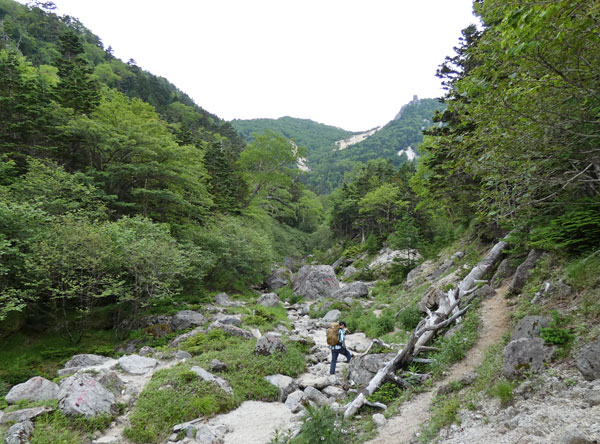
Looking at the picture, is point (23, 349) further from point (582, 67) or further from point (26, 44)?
point (26, 44)

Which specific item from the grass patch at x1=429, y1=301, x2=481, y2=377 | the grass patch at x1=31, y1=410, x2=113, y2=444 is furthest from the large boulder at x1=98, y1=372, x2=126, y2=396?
the grass patch at x1=429, y1=301, x2=481, y2=377

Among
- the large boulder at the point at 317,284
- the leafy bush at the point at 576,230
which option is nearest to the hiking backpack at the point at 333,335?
the leafy bush at the point at 576,230

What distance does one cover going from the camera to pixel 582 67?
16.0 ft

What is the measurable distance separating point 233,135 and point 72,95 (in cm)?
4678

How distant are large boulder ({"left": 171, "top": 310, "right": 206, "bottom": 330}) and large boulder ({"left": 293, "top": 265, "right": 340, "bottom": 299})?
12.0 m

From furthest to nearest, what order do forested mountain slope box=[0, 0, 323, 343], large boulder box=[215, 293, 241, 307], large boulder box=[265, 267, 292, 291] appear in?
large boulder box=[265, 267, 292, 291]
large boulder box=[215, 293, 241, 307]
forested mountain slope box=[0, 0, 323, 343]

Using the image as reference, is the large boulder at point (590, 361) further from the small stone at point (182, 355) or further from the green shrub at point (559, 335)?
the small stone at point (182, 355)

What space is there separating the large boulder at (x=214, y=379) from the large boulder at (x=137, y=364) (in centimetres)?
223

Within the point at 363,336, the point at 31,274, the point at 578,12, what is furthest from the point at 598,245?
the point at 31,274

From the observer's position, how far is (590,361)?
4.38 metres

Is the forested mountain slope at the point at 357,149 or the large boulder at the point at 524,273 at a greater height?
the forested mountain slope at the point at 357,149

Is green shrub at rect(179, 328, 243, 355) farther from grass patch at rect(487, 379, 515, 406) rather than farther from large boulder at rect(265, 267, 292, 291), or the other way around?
large boulder at rect(265, 267, 292, 291)

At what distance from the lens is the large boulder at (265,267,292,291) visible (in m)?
31.4

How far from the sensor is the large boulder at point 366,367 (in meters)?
8.66
